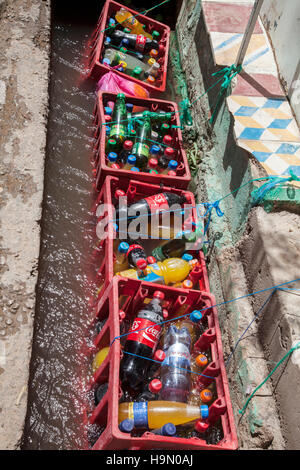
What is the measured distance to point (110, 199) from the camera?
388 centimetres

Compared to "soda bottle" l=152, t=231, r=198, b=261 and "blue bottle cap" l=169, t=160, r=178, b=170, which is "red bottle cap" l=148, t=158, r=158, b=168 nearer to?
"blue bottle cap" l=169, t=160, r=178, b=170

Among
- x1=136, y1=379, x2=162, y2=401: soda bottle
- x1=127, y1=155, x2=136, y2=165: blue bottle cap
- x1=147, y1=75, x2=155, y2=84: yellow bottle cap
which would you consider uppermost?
x1=147, y1=75, x2=155, y2=84: yellow bottle cap

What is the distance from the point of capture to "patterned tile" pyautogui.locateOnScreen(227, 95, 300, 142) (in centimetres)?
402

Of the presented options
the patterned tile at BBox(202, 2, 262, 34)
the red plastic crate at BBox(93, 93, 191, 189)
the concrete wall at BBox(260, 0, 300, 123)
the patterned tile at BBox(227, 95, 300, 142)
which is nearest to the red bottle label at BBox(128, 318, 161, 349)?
the red plastic crate at BBox(93, 93, 191, 189)

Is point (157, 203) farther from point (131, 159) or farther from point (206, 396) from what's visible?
point (206, 396)

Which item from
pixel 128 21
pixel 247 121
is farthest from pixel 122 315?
pixel 128 21

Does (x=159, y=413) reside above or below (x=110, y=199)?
below

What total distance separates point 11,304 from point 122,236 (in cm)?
111

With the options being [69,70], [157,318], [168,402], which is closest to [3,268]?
[157,318]

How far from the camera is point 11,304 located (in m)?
3.13

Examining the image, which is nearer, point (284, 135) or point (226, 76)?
point (284, 135)

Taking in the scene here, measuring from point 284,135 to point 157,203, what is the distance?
4.69ft

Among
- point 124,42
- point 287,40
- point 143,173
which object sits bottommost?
point 143,173

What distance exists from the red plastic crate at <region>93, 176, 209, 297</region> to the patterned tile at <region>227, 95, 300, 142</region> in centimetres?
85
